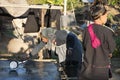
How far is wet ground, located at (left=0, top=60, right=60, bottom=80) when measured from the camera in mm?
7058

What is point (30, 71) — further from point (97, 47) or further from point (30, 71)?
point (97, 47)

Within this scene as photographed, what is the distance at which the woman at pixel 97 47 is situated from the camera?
4.45 m

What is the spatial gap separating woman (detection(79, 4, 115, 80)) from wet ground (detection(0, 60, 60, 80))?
101 inches

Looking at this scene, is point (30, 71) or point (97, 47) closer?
point (97, 47)

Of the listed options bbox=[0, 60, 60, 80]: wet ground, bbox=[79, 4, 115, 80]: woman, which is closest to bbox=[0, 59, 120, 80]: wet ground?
bbox=[0, 60, 60, 80]: wet ground

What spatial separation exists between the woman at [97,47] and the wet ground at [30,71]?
2.57 metres

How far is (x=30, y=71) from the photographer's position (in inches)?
300

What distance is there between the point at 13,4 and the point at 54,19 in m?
1.23

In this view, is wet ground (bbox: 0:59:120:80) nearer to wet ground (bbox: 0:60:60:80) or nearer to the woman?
wet ground (bbox: 0:60:60:80)

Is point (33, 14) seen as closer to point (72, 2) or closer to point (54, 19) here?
point (54, 19)

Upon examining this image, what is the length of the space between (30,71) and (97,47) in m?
3.36

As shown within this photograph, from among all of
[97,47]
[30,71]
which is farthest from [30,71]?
[97,47]

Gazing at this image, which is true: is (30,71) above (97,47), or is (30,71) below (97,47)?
below

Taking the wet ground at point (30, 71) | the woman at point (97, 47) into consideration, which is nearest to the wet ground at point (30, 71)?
the wet ground at point (30, 71)
